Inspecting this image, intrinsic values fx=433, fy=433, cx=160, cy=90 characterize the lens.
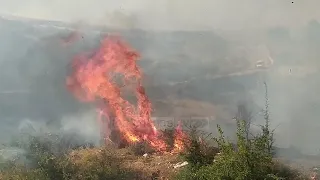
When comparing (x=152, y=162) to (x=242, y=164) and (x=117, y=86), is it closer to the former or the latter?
(x=117, y=86)

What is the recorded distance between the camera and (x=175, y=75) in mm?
15359

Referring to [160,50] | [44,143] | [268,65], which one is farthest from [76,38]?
[268,65]

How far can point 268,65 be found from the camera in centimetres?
1489

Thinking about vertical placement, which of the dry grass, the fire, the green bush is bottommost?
the dry grass

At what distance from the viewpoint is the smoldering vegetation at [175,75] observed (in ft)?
46.7

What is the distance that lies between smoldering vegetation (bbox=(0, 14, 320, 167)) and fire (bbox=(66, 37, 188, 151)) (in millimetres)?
507

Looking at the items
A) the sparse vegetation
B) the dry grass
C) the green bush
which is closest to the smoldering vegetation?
the sparse vegetation

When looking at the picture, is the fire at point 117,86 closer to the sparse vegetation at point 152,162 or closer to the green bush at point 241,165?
the sparse vegetation at point 152,162

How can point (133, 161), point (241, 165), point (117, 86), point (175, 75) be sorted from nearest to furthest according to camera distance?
point (241, 165), point (133, 161), point (117, 86), point (175, 75)

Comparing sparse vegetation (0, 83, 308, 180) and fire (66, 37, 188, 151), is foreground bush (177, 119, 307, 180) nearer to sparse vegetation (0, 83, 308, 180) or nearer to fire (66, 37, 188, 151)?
sparse vegetation (0, 83, 308, 180)

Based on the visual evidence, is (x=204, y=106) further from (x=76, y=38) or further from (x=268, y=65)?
(x=76, y=38)

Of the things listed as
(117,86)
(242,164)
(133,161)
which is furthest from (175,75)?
(242,164)

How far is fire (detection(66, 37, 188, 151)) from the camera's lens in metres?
12.9

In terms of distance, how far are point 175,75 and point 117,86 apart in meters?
2.77
